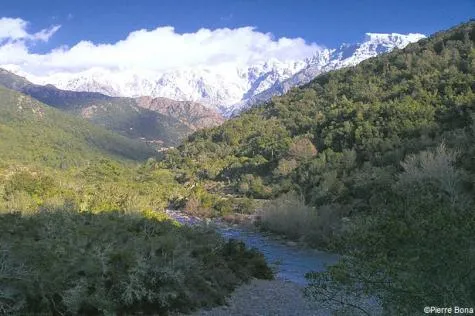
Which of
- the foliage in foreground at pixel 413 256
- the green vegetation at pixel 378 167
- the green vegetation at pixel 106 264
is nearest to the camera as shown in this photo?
the foliage in foreground at pixel 413 256

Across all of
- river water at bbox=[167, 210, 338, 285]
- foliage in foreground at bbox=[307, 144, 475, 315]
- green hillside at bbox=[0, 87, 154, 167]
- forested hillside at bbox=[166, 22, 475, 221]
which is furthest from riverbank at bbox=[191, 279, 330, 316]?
green hillside at bbox=[0, 87, 154, 167]

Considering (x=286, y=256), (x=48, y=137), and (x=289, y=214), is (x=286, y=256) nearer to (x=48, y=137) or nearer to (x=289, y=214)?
(x=289, y=214)

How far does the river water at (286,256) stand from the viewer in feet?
85.8

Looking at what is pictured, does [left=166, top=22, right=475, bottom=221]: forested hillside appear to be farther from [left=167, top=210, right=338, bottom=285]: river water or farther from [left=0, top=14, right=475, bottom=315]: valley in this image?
[left=167, top=210, right=338, bottom=285]: river water

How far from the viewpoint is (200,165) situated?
93.4m

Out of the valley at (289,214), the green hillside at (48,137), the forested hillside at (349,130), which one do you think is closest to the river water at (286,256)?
the valley at (289,214)

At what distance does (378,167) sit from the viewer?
147 feet

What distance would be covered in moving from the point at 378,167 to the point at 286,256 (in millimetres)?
16996

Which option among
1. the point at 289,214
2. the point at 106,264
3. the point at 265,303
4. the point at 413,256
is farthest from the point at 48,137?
the point at 413,256

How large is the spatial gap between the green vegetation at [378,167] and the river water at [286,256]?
177cm

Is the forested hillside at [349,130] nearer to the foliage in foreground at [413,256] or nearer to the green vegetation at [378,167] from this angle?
the green vegetation at [378,167]

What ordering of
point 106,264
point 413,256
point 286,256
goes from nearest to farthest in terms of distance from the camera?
point 413,256 → point 106,264 → point 286,256

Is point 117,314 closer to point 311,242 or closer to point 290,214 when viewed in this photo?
point 311,242

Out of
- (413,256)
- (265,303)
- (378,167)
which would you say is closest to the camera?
(413,256)
